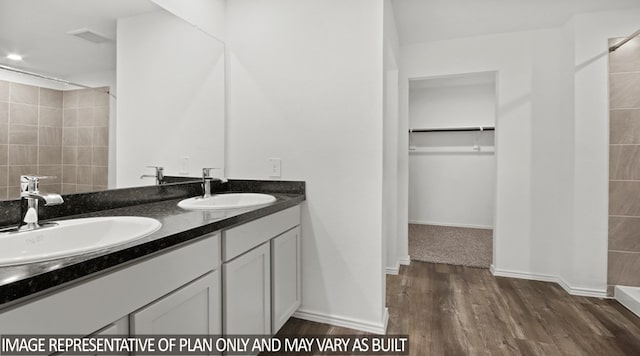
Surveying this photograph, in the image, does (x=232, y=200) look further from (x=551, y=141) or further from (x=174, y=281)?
(x=551, y=141)

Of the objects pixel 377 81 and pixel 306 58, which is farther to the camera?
pixel 306 58

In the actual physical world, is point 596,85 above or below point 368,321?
above

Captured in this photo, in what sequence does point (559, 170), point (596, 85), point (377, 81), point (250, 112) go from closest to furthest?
point (377, 81)
point (250, 112)
point (596, 85)
point (559, 170)

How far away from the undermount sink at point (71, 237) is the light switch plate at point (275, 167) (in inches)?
42.2

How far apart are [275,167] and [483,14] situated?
7.07ft

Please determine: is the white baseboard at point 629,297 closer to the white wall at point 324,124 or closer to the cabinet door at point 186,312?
the white wall at point 324,124

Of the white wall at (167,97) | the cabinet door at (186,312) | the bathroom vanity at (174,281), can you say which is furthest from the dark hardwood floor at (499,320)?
the white wall at (167,97)

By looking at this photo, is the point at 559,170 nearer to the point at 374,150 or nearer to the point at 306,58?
the point at 374,150

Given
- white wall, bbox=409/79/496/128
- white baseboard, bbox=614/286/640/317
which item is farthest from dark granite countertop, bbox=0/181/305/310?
white wall, bbox=409/79/496/128

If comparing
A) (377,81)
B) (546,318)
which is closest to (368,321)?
(546,318)

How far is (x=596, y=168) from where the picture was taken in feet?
8.43

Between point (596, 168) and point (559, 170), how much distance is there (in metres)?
0.29

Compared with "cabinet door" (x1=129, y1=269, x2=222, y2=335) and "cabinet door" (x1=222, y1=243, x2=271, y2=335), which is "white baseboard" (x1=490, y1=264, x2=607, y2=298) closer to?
"cabinet door" (x1=222, y1=243, x2=271, y2=335)

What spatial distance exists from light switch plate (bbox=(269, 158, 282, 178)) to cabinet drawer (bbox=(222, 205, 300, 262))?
0.33 meters
